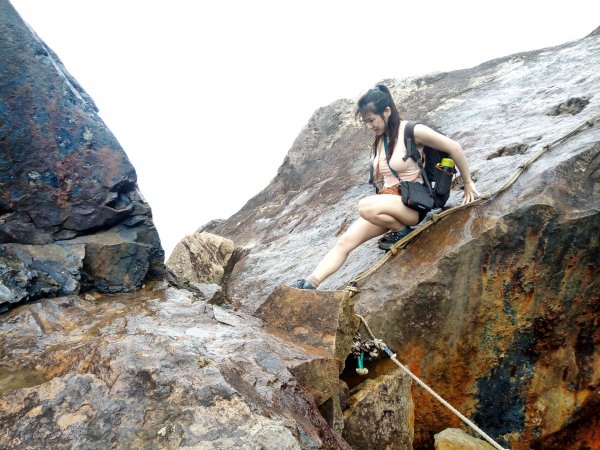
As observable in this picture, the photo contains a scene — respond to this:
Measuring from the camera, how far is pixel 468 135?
7.64 meters

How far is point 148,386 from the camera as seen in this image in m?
2.22

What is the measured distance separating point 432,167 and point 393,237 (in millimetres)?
891

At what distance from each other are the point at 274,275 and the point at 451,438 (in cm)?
320

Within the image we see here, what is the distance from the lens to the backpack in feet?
15.1

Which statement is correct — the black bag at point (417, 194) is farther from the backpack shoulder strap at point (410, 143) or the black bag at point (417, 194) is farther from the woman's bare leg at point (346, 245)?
the woman's bare leg at point (346, 245)

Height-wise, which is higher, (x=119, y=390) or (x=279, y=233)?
(x=119, y=390)

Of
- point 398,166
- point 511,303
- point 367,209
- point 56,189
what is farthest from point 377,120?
point 56,189

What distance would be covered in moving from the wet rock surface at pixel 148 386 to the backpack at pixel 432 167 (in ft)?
7.77

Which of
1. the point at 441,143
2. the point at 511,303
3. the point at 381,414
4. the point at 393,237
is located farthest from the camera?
the point at 393,237

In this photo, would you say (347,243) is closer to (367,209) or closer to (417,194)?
(367,209)

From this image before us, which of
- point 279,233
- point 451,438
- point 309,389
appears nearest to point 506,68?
point 279,233

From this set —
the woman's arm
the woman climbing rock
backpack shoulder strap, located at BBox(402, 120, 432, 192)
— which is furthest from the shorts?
the woman's arm

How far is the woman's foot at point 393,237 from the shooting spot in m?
5.05

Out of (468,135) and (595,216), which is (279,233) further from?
(595,216)
